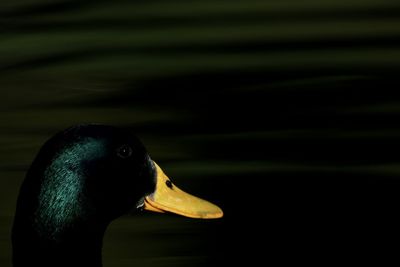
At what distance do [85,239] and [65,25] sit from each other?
4.78m

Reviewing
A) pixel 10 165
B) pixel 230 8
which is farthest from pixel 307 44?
pixel 10 165

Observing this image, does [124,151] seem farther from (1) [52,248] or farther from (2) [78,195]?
(1) [52,248]

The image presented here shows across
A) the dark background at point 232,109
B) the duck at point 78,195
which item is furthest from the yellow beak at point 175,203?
the dark background at point 232,109

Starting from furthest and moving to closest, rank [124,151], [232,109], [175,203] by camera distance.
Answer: [232,109] < [175,203] < [124,151]

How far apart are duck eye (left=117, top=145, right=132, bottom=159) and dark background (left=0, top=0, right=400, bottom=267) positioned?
1.08 m

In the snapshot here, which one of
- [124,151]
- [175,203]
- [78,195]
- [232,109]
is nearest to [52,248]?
[78,195]

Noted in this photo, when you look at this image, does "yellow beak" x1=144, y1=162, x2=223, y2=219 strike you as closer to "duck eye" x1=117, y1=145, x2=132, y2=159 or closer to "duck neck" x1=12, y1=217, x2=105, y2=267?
"duck eye" x1=117, y1=145, x2=132, y2=159

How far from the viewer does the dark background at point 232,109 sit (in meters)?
5.37

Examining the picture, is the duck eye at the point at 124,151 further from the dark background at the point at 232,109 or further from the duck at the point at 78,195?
the dark background at the point at 232,109

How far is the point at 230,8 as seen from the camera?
899 cm

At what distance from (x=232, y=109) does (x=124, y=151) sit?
9.48 ft

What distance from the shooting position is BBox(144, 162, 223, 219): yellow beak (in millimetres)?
4121

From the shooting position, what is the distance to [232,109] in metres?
6.87

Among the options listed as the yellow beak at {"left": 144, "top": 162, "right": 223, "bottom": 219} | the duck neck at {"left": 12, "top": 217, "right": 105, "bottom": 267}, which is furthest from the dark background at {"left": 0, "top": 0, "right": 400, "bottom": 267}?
the duck neck at {"left": 12, "top": 217, "right": 105, "bottom": 267}
